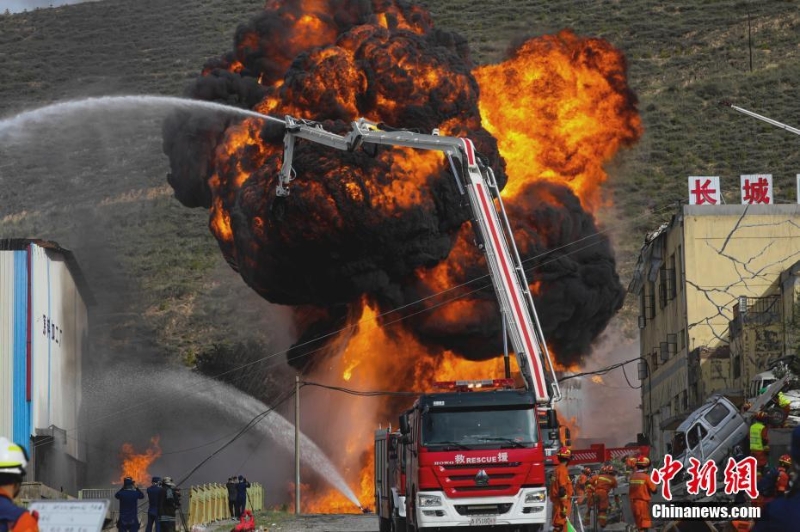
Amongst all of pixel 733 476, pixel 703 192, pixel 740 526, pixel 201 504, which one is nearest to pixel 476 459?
pixel 733 476

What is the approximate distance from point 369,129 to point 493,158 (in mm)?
9770

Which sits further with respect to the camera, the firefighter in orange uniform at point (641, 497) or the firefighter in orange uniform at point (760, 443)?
the firefighter in orange uniform at point (760, 443)

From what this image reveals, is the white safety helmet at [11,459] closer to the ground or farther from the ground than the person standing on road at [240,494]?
farther from the ground

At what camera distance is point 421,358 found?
46781 mm

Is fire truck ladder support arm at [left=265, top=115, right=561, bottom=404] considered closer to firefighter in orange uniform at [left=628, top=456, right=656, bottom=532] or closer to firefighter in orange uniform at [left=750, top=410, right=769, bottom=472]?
firefighter in orange uniform at [left=750, top=410, right=769, bottom=472]

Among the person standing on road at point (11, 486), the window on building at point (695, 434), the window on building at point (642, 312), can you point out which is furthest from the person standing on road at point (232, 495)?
the person standing on road at point (11, 486)

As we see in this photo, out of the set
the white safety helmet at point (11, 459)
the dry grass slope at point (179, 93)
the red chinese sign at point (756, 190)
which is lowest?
the white safety helmet at point (11, 459)

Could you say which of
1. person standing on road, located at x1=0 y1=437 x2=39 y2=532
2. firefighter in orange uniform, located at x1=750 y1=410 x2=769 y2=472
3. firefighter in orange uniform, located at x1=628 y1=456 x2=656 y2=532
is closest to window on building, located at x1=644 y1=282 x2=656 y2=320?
firefighter in orange uniform, located at x1=750 y1=410 x2=769 y2=472

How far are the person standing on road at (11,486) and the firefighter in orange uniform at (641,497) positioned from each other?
14.4m

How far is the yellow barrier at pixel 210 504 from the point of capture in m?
33.2

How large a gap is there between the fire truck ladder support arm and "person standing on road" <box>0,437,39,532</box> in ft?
69.8

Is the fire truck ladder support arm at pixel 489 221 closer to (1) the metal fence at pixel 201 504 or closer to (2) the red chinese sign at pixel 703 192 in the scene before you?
(1) the metal fence at pixel 201 504

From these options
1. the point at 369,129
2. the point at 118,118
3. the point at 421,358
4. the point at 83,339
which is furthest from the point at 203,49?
the point at 369,129

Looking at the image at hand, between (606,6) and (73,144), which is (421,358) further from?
(606,6)
